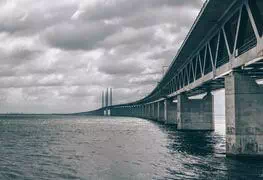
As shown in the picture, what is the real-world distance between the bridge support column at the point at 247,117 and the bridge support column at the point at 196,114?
120ft

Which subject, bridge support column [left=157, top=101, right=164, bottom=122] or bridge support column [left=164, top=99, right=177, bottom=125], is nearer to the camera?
bridge support column [left=164, top=99, right=177, bottom=125]

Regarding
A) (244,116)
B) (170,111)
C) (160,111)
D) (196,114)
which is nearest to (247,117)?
(244,116)

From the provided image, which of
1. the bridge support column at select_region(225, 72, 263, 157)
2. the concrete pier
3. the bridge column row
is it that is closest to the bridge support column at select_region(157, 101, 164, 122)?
the concrete pier

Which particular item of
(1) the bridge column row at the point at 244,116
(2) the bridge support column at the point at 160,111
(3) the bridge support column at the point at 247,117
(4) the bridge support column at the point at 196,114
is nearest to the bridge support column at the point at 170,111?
(2) the bridge support column at the point at 160,111

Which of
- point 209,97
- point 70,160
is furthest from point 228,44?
point 209,97

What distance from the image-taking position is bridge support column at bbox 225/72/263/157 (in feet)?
91.7

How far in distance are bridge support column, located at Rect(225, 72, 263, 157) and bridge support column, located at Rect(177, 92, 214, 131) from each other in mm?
36470

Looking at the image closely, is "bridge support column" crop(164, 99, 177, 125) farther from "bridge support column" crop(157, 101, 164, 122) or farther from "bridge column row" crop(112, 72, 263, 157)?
"bridge column row" crop(112, 72, 263, 157)

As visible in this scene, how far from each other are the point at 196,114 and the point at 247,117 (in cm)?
3832

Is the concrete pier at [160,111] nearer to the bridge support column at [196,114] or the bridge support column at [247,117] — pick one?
the bridge support column at [196,114]

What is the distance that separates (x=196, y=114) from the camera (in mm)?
66250

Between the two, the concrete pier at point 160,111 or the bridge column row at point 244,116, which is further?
the concrete pier at point 160,111

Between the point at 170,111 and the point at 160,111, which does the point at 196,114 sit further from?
the point at 160,111

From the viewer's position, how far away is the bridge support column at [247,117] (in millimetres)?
27938
